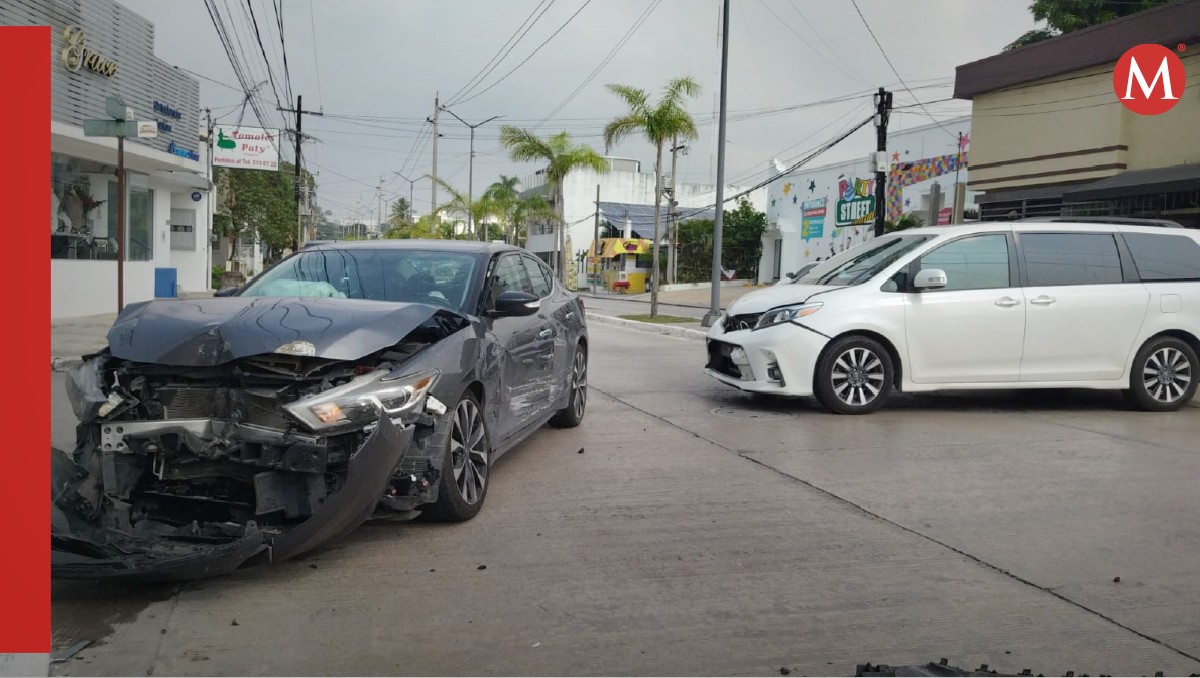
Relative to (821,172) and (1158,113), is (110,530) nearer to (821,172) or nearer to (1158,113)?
(1158,113)

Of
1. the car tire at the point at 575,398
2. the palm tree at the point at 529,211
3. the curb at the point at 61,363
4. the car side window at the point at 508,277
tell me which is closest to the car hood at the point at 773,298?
the car tire at the point at 575,398

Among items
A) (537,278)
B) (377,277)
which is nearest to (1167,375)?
(537,278)

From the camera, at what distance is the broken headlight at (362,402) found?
407 centimetres

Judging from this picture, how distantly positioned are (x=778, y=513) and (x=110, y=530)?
3.46 metres

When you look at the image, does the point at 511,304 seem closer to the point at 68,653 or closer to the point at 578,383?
the point at 578,383

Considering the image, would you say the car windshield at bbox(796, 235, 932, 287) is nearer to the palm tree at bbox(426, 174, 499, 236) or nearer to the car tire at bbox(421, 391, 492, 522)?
the car tire at bbox(421, 391, 492, 522)

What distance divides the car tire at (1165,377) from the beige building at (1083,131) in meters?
8.34

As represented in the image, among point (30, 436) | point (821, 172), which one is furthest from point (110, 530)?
point (821, 172)

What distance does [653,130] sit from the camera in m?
26.4

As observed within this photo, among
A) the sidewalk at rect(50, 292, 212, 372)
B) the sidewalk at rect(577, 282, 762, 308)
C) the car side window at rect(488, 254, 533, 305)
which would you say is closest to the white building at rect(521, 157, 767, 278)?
the sidewalk at rect(577, 282, 762, 308)

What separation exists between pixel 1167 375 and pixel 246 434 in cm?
874

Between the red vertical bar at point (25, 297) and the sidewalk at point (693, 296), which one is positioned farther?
the sidewalk at point (693, 296)

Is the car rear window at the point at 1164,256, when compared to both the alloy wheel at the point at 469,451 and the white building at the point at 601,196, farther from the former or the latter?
the white building at the point at 601,196

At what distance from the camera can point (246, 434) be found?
4098 millimetres
